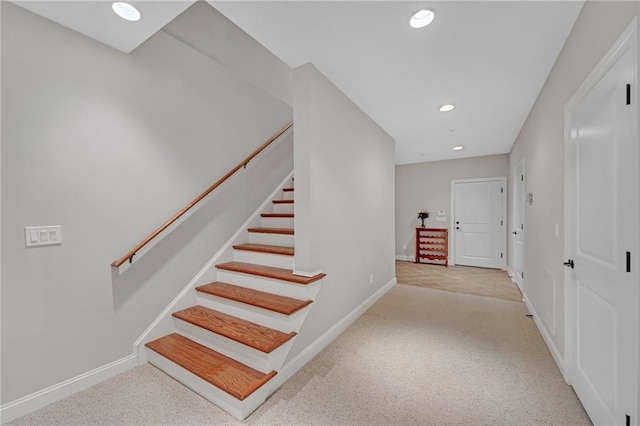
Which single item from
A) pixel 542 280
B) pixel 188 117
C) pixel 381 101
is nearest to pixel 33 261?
pixel 188 117

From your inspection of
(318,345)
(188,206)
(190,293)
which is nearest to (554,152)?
Result: (318,345)

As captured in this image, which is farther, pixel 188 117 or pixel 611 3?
pixel 188 117

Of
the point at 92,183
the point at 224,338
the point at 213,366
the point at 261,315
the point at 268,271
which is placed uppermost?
the point at 92,183

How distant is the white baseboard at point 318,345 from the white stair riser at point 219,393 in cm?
15

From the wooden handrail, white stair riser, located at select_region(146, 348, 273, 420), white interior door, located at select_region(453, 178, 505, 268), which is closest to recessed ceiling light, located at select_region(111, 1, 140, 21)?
the wooden handrail

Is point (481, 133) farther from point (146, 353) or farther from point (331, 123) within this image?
point (146, 353)

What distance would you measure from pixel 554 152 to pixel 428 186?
13.9 feet

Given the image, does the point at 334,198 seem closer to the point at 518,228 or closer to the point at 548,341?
the point at 548,341

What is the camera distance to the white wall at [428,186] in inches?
Result: 229

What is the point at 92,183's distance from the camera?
6.34ft

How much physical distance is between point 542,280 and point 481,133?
7.88ft

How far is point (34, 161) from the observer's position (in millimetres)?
1688

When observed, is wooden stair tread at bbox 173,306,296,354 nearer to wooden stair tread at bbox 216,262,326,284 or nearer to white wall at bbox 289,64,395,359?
white wall at bbox 289,64,395,359

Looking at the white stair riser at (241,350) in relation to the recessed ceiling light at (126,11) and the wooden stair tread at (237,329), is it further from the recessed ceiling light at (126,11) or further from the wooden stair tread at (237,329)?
the recessed ceiling light at (126,11)
